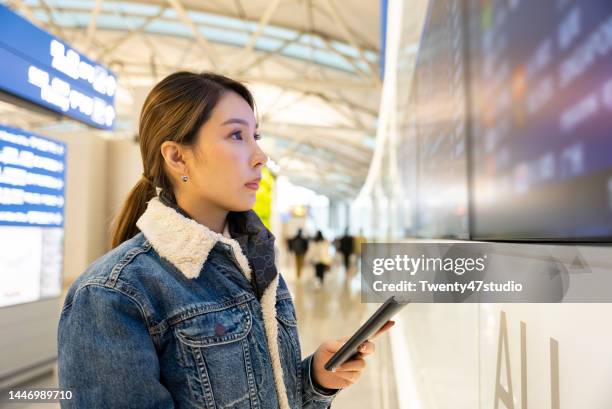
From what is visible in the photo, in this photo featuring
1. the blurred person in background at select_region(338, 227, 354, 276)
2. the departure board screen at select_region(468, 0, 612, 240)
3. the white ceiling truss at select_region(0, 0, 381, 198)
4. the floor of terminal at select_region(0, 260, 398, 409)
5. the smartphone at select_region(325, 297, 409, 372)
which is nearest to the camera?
the departure board screen at select_region(468, 0, 612, 240)

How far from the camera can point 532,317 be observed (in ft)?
3.00

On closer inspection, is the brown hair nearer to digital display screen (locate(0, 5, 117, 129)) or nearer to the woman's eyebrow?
the woman's eyebrow

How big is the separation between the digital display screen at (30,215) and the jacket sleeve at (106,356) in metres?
3.33

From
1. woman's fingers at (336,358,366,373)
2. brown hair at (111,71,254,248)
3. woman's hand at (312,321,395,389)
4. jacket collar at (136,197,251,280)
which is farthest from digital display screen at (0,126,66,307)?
woman's fingers at (336,358,366,373)

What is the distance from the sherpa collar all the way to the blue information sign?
3.21m

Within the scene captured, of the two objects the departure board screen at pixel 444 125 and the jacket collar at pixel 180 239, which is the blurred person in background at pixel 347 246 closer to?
the departure board screen at pixel 444 125

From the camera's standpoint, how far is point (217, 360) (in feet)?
3.21

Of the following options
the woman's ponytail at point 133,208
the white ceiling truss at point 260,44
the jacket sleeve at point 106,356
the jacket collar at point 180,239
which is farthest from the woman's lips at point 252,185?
the white ceiling truss at point 260,44

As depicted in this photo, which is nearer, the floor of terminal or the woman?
the woman

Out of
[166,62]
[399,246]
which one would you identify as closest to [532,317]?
[399,246]

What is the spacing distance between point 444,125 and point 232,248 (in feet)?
3.85

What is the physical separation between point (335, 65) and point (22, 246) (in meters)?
13.5

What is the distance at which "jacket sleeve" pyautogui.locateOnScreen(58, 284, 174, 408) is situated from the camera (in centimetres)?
86

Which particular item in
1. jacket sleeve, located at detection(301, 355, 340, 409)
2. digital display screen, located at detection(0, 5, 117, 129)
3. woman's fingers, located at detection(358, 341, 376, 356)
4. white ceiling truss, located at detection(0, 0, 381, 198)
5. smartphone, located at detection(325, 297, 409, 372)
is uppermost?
white ceiling truss, located at detection(0, 0, 381, 198)
